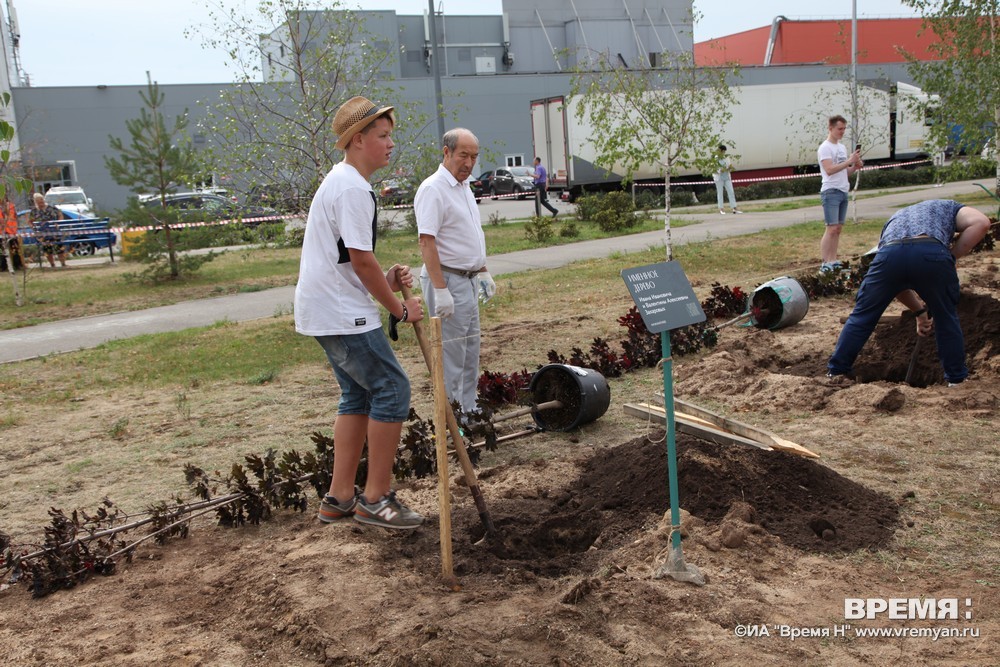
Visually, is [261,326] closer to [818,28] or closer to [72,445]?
[72,445]

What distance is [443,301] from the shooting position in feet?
18.1

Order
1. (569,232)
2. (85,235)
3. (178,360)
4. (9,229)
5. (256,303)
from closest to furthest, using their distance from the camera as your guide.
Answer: (178,360), (256,303), (9,229), (569,232), (85,235)

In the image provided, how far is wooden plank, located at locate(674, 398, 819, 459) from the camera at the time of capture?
4754 millimetres

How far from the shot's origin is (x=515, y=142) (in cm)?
4669

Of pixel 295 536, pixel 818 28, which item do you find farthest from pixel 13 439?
pixel 818 28

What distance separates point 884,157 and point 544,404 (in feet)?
108

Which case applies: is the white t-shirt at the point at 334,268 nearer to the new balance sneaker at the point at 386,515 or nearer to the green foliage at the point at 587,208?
the new balance sneaker at the point at 386,515

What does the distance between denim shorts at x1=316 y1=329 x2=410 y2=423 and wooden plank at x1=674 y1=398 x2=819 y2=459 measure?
198 cm

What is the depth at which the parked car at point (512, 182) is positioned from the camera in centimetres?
3816

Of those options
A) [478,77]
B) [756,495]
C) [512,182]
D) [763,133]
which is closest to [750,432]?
[756,495]

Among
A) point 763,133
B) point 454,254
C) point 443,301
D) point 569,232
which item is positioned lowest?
point 569,232

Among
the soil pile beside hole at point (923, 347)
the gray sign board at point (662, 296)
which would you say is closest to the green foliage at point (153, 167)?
the soil pile beside hole at point (923, 347)

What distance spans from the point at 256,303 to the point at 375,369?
9.85 meters

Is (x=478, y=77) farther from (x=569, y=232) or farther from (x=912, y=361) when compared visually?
(x=912, y=361)
